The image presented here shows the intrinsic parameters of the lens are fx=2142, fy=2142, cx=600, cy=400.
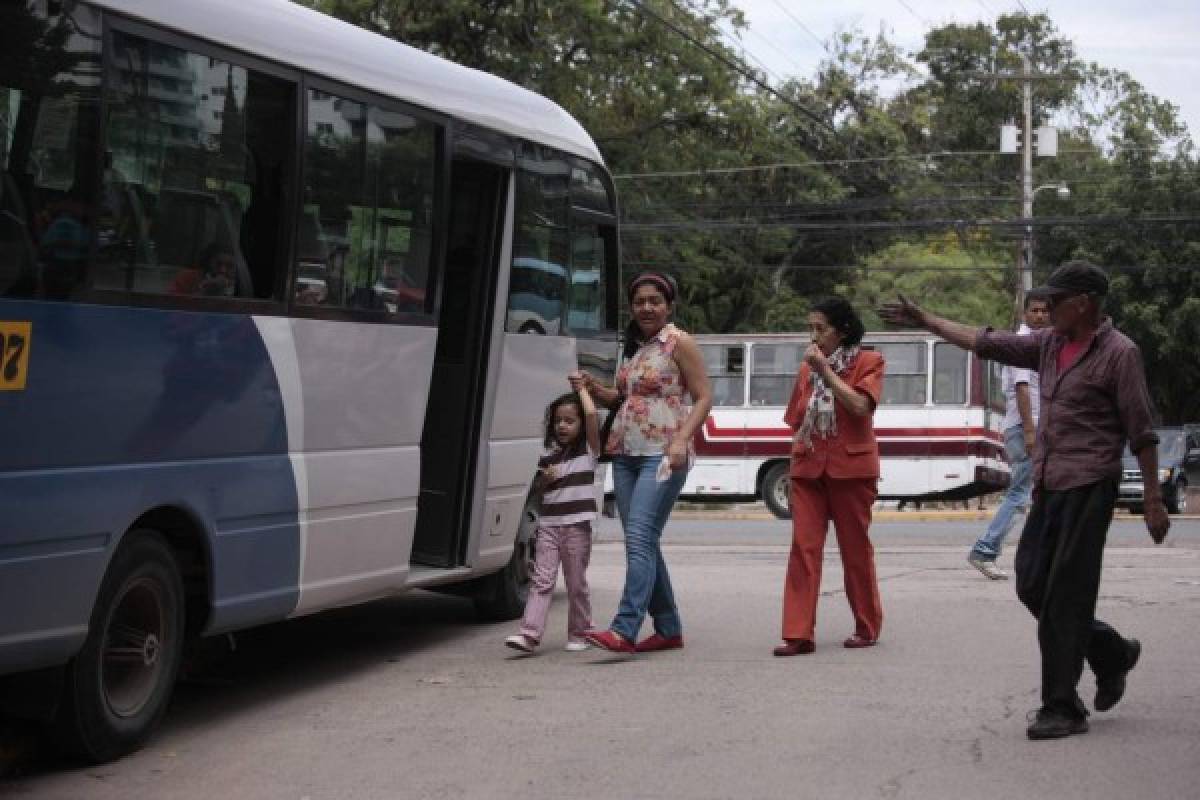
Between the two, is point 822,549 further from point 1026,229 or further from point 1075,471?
point 1026,229

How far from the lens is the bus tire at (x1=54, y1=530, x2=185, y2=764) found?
7469mm

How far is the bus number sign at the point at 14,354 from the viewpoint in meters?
6.64

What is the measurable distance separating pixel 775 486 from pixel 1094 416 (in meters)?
20.8

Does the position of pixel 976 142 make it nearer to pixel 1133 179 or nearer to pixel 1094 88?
pixel 1094 88

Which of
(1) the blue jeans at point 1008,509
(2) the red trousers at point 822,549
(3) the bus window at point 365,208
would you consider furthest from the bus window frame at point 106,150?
(1) the blue jeans at point 1008,509

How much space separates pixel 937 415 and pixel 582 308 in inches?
643

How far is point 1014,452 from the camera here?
14055 mm

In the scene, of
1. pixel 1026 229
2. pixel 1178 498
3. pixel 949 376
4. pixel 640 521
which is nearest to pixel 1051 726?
pixel 640 521

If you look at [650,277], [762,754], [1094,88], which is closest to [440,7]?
[650,277]

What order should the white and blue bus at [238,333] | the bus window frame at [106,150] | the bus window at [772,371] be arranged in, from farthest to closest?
the bus window at [772,371]
the bus window frame at [106,150]
the white and blue bus at [238,333]

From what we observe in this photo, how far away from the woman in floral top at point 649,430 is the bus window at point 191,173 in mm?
2283

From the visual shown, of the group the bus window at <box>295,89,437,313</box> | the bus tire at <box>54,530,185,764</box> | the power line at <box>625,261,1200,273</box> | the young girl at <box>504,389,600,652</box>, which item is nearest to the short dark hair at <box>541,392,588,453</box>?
the young girl at <box>504,389,600,652</box>

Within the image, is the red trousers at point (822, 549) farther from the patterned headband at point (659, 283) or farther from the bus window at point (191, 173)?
the bus window at point (191, 173)

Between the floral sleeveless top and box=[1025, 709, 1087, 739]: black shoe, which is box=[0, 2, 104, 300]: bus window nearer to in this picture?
the floral sleeveless top
